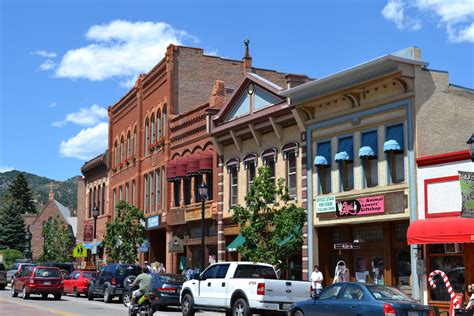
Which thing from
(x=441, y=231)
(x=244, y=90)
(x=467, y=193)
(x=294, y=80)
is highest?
(x=244, y=90)

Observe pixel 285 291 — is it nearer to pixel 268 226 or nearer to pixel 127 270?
pixel 268 226

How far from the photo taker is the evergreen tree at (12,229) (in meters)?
107

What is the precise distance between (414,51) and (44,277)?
20.8 metres

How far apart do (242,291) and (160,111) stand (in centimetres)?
2703

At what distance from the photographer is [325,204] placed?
2927cm

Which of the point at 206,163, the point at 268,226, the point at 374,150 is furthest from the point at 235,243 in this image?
the point at 374,150

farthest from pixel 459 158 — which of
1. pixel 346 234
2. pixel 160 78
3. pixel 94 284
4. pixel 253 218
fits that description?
pixel 160 78

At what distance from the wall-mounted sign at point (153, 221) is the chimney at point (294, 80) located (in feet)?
54.4

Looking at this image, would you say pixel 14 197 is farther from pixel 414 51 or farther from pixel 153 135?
pixel 414 51

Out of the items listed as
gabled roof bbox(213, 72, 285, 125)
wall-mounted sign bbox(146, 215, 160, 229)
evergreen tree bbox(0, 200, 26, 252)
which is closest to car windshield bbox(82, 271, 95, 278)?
wall-mounted sign bbox(146, 215, 160, 229)

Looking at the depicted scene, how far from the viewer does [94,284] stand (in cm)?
3516

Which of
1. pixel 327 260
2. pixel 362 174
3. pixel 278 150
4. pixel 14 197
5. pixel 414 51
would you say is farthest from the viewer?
pixel 14 197

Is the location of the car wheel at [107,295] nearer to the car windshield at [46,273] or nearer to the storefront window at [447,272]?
the car windshield at [46,273]

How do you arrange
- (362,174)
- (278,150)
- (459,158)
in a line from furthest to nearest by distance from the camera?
1. (278,150)
2. (362,174)
3. (459,158)
